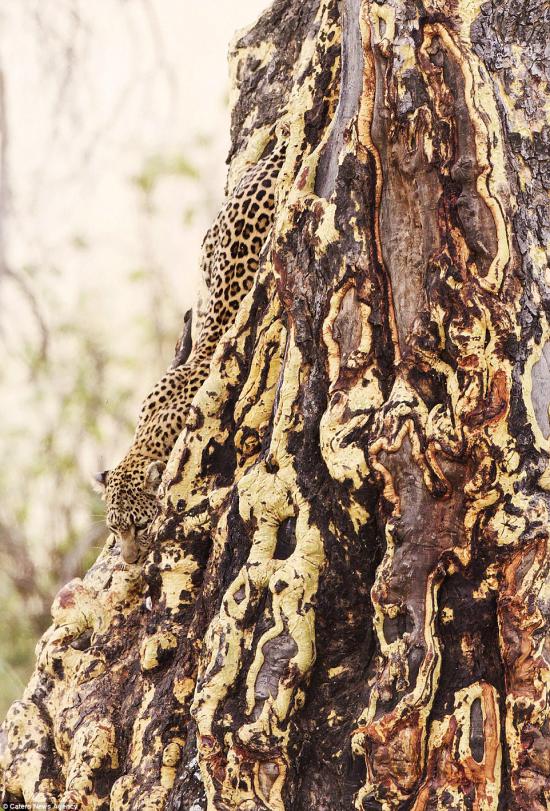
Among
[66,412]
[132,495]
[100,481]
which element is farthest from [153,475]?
[66,412]

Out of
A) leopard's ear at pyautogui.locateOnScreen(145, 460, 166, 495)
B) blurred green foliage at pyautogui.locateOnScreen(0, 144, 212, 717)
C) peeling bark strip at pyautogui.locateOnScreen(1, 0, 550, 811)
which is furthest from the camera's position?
blurred green foliage at pyautogui.locateOnScreen(0, 144, 212, 717)

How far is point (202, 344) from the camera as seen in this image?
16.3ft

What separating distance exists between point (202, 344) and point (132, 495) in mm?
874

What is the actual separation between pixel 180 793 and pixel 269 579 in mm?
716

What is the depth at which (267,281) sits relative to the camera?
3.33 m

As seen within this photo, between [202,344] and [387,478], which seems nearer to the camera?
[387,478]

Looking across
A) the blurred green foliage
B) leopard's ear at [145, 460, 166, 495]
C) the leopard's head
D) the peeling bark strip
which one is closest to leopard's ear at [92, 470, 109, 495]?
the leopard's head

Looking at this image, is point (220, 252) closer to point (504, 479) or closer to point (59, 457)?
point (504, 479)

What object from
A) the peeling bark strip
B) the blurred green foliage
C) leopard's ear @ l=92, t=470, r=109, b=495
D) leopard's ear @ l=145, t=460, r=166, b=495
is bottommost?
the peeling bark strip

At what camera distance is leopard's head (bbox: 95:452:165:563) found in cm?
467

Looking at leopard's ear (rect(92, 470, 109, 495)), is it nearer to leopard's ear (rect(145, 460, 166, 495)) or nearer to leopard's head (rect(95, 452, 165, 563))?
leopard's head (rect(95, 452, 165, 563))

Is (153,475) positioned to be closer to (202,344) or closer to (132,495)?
(132,495)

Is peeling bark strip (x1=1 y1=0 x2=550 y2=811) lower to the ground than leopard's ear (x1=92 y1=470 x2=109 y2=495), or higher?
lower

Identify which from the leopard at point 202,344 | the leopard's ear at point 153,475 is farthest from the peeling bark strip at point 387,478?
the leopard's ear at point 153,475
